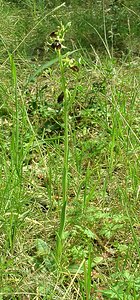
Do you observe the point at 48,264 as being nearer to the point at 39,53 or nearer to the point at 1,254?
the point at 1,254

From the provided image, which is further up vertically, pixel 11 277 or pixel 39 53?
pixel 39 53

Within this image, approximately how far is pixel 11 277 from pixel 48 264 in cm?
13

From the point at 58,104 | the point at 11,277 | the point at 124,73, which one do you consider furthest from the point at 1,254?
the point at 124,73

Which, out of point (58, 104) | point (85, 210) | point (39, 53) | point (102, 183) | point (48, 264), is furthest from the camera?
point (39, 53)

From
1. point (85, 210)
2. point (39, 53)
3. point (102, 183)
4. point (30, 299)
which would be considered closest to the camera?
point (30, 299)

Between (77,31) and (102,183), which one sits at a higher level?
(77,31)

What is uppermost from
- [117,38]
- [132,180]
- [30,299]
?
[117,38]

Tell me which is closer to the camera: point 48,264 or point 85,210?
point 48,264

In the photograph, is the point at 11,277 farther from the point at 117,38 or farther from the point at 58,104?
the point at 117,38

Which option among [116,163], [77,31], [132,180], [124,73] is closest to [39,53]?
[77,31]

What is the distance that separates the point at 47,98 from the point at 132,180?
111 cm

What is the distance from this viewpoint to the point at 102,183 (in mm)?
2211

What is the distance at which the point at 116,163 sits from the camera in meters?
2.29

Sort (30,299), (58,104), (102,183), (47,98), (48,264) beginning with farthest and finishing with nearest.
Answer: (47,98) → (58,104) → (102,183) → (48,264) → (30,299)
